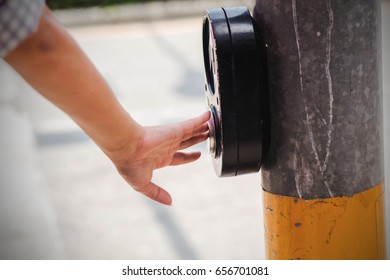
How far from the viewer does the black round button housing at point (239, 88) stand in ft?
5.14

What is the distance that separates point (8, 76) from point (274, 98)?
7191 millimetres

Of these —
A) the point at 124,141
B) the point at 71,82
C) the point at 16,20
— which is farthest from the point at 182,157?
the point at 16,20

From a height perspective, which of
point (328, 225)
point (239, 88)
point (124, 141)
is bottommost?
point (328, 225)

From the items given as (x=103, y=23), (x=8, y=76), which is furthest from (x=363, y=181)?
(x=103, y=23)

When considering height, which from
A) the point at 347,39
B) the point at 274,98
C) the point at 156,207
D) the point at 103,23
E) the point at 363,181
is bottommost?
the point at 103,23

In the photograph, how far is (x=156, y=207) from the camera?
13.6 feet

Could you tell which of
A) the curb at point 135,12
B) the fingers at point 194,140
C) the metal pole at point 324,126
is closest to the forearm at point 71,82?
the fingers at point 194,140

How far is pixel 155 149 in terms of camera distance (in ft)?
5.81

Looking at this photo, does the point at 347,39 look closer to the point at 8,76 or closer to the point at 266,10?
the point at 266,10

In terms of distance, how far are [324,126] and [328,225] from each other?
286 millimetres

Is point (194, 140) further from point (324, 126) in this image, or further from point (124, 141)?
→ point (324, 126)

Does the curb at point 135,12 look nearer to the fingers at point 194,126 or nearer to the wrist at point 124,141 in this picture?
the fingers at point 194,126

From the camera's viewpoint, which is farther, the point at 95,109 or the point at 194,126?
the point at 194,126

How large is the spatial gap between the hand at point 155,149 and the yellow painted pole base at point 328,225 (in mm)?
287
